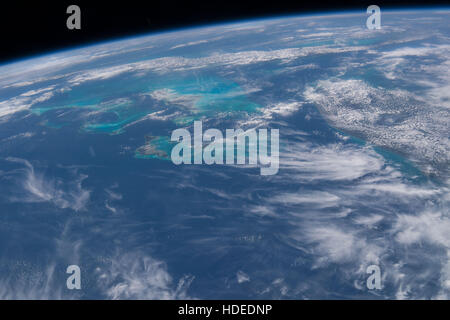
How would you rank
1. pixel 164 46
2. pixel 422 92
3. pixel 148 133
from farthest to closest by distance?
pixel 164 46
pixel 422 92
pixel 148 133

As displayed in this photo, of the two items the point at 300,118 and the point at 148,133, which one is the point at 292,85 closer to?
the point at 300,118

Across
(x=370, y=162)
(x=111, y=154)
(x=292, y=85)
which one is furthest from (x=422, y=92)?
(x=111, y=154)

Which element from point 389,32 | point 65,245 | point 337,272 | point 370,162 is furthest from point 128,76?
point 389,32

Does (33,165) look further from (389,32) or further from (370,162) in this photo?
(389,32)

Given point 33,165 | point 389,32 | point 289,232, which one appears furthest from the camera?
point 389,32
